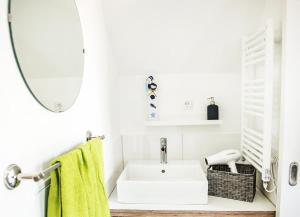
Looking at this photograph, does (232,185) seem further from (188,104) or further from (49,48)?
(49,48)

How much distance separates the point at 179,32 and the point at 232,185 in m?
1.12

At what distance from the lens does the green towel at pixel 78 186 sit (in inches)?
32.8

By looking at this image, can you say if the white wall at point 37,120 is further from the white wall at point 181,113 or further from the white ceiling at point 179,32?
the white wall at point 181,113

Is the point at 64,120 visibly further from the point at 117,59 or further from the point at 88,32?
the point at 117,59

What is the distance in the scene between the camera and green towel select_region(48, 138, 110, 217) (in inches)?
32.8

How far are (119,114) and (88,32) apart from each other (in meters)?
0.82

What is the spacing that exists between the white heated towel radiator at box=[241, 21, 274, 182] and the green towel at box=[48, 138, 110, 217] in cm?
92

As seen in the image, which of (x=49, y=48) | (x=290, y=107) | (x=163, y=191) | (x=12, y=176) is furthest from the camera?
(x=163, y=191)

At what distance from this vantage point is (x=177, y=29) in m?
1.71

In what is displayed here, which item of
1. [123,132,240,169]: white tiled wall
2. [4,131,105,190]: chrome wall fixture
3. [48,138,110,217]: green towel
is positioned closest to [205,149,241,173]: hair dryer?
[123,132,240,169]: white tiled wall

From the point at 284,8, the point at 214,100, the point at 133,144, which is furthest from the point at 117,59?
the point at 284,8

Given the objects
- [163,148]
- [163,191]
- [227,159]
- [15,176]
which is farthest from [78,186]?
[227,159]

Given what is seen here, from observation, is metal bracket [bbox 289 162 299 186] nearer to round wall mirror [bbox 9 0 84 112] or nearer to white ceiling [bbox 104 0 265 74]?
white ceiling [bbox 104 0 265 74]

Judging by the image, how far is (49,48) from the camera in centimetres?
95
